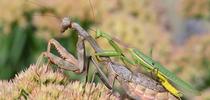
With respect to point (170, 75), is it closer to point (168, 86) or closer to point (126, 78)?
point (168, 86)

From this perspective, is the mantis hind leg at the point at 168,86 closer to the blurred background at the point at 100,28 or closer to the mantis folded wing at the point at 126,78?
the mantis folded wing at the point at 126,78

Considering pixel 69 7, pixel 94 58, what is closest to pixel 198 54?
pixel 69 7

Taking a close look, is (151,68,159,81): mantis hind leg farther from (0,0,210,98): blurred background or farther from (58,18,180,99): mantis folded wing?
(0,0,210,98): blurred background

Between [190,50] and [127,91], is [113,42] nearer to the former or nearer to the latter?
[127,91]

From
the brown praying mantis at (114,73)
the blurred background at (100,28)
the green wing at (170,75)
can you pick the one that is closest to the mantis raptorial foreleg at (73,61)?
the brown praying mantis at (114,73)

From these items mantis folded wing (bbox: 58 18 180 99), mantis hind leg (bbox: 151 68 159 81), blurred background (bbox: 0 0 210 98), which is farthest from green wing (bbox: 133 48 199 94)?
blurred background (bbox: 0 0 210 98)

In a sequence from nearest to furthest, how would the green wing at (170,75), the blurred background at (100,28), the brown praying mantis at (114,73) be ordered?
the green wing at (170,75) → the brown praying mantis at (114,73) → the blurred background at (100,28)

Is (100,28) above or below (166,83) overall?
above

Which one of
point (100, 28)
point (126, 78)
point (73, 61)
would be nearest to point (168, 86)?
point (126, 78)

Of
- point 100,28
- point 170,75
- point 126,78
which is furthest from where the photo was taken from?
point 100,28
